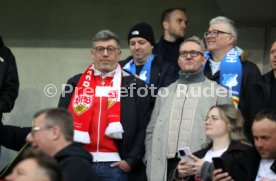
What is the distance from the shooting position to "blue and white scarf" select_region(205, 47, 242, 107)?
5988mm

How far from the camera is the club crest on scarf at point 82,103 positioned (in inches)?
228

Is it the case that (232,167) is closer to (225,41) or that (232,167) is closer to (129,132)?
(129,132)

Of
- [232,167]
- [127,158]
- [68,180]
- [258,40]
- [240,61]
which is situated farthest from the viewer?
[258,40]

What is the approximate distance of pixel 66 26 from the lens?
8.35 m

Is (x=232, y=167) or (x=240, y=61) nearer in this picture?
(x=232, y=167)

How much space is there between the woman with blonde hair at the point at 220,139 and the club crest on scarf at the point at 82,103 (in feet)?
3.39

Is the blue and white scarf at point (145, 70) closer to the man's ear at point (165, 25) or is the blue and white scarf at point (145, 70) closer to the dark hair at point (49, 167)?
the man's ear at point (165, 25)

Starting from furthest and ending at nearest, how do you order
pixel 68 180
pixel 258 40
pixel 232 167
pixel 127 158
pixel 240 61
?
pixel 258 40 < pixel 240 61 < pixel 127 158 < pixel 232 167 < pixel 68 180

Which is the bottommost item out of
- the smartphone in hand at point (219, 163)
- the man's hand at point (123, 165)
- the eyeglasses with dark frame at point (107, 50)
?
the man's hand at point (123, 165)

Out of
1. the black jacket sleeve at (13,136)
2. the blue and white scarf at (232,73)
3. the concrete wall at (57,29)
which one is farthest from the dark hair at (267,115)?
the concrete wall at (57,29)

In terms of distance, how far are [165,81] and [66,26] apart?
238 centimetres

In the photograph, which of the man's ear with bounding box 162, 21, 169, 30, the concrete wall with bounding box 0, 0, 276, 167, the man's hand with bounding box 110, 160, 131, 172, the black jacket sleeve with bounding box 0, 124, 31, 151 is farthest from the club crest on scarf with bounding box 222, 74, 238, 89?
the concrete wall with bounding box 0, 0, 276, 167

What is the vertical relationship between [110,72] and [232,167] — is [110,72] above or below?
above

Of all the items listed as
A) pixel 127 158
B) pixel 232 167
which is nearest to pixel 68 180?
pixel 232 167
